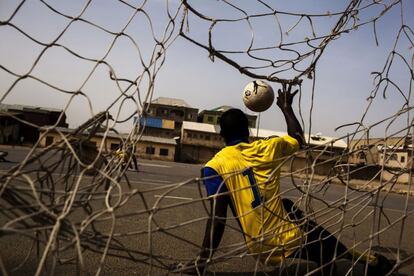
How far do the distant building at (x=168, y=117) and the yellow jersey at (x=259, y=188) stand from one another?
55.9 m

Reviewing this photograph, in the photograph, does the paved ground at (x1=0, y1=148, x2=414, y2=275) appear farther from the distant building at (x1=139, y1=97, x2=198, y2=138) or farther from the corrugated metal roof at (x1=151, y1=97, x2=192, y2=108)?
the corrugated metal roof at (x1=151, y1=97, x2=192, y2=108)

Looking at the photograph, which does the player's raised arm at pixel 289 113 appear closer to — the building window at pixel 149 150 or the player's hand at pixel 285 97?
the player's hand at pixel 285 97

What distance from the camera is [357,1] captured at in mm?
3605

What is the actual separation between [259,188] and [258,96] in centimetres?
111

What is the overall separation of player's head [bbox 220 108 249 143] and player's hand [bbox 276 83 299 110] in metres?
0.41

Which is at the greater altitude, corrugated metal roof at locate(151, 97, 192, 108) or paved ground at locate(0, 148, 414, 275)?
corrugated metal roof at locate(151, 97, 192, 108)

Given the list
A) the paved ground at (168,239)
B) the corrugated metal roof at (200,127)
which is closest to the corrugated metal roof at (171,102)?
the corrugated metal roof at (200,127)

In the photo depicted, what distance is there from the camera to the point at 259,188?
10.8 feet

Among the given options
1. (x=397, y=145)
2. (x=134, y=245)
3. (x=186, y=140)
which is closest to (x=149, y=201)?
(x=134, y=245)

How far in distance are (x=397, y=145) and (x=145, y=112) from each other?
2.23 metres

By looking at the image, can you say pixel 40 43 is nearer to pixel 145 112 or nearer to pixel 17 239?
pixel 145 112

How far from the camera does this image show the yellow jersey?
3.13m

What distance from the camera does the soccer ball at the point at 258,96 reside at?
4.06 meters

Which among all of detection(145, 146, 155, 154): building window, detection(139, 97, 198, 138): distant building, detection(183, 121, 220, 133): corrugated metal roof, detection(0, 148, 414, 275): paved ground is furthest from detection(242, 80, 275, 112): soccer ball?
detection(139, 97, 198, 138): distant building
